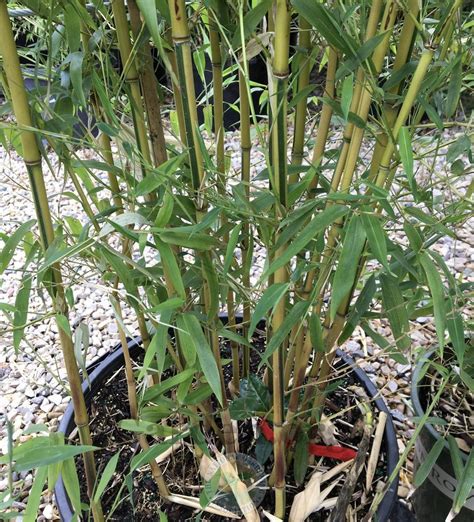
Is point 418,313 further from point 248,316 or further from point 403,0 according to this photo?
point 403,0

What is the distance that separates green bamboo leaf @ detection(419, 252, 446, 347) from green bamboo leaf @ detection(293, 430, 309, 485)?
0.35 metres

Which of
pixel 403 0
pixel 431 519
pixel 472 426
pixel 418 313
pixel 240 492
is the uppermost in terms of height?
pixel 403 0

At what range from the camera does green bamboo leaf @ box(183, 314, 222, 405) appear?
543 mm

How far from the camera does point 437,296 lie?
1.69 ft

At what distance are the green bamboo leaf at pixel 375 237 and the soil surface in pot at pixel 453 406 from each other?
500 millimetres

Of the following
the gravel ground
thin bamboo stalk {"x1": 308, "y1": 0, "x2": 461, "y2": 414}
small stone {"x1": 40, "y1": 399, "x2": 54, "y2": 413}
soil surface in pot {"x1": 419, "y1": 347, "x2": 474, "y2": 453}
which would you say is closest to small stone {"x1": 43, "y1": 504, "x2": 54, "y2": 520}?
the gravel ground

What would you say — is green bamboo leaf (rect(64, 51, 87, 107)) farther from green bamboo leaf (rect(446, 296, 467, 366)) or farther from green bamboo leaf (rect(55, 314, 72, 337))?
green bamboo leaf (rect(446, 296, 467, 366))

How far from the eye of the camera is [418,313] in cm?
73

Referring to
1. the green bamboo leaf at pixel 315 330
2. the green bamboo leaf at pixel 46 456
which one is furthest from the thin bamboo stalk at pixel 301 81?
the green bamboo leaf at pixel 46 456

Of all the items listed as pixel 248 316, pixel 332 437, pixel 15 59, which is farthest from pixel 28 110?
pixel 332 437

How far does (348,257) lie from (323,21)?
0.19 m

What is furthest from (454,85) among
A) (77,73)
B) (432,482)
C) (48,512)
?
(48,512)

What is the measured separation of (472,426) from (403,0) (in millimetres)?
709

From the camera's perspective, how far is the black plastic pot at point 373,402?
2.31ft
